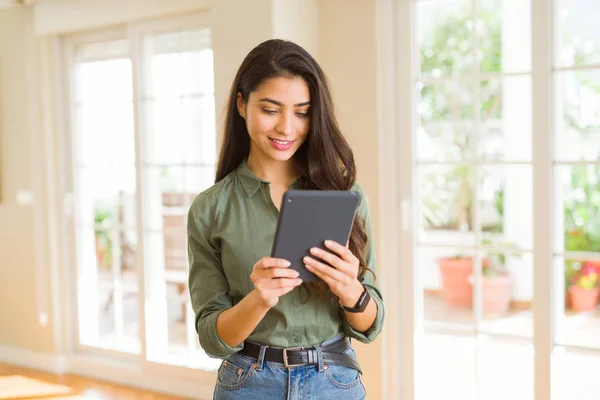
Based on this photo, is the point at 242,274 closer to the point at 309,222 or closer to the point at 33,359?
the point at 309,222

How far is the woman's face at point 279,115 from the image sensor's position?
67.0 inches

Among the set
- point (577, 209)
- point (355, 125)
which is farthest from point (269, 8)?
point (577, 209)

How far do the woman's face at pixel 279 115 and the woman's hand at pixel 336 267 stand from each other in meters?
0.29

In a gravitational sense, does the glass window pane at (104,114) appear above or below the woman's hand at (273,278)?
above

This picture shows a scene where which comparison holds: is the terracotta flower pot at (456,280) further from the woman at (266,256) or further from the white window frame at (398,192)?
the woman at (266,256)

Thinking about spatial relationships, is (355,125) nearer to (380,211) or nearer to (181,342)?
(380,211)

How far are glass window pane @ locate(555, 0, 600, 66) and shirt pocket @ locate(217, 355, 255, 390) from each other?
562 cm

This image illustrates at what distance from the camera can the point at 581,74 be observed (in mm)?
6316

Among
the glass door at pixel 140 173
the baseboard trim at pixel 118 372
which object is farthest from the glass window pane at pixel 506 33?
the baseboard trim at pixel 118 372

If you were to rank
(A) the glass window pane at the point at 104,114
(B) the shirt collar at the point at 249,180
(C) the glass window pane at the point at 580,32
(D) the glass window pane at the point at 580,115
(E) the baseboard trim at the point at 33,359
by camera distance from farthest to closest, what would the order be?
(C) the glass window pane at the point at 580,32
(D) the glass window pane at the point at 580,115
(E) the baseboard trim at the point at 33,359
(A) the glass window pane at the point at 104,114
(B) the shirt collar at the point at 249,180

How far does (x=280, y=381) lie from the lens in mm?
1678

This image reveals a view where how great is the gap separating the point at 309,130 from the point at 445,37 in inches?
253

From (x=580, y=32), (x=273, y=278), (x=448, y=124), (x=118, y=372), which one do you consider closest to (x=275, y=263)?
(x=273, y=278)

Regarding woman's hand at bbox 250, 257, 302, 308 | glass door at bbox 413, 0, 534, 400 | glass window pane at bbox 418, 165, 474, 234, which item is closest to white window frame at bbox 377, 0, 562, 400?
woman's hand at bbox 250, 257, 302, 308
